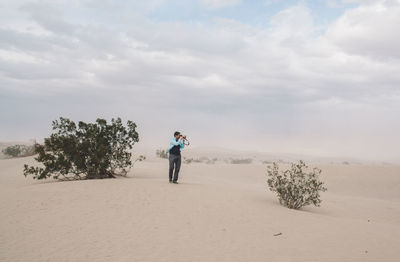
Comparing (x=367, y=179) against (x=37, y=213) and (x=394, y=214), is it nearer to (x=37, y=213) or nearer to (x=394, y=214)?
(x=394, y=214)

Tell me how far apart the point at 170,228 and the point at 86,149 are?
834 cm

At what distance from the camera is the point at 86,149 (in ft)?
47.8

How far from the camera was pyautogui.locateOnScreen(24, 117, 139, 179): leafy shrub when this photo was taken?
14461 mm

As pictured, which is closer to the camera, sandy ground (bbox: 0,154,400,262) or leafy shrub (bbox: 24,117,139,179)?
sandy ground (bbox: 0,154,400,262)

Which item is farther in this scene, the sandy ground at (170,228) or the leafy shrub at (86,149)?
the leafy shrub at (86,149)

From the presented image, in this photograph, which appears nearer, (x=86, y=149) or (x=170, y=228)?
(x=170, y=228)

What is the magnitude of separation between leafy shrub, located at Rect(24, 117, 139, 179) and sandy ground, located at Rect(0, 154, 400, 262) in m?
2.05

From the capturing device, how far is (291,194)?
36.4 ft

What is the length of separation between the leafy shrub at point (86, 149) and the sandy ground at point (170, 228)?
2046mm

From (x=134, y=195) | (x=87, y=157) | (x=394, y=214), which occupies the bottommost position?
(x=394, y=214)

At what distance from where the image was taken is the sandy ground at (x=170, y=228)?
19.8ft

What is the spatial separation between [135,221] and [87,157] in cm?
756

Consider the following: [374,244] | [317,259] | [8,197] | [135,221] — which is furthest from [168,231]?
[8,197]

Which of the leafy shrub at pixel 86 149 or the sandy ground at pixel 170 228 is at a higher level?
the leafy shrub at pixel 86 149
